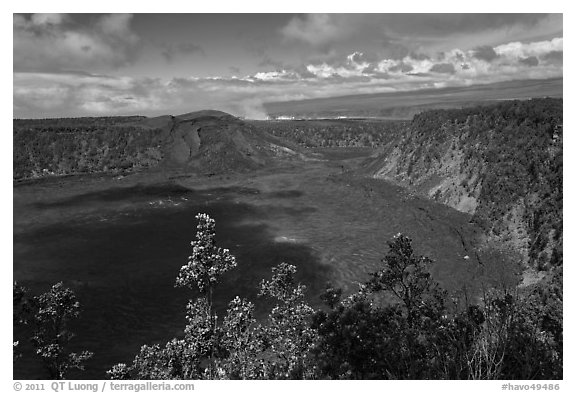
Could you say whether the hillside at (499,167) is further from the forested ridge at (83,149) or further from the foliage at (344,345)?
the forested ridge at (83,149)

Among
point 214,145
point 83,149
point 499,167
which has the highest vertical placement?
point 83,149

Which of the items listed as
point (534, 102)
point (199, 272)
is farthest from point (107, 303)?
point (534, 102)

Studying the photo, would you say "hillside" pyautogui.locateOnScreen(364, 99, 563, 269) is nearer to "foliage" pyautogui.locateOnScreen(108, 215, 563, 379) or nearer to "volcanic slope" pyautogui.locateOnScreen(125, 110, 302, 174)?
"foliage" pyautogui.locateOnScreen(108, 215, 563, 379)

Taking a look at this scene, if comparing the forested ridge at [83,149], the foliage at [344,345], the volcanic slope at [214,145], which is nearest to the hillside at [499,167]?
the foliage at [344,345]

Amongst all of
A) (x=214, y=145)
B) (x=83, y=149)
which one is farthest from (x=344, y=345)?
(x=83, y=149)

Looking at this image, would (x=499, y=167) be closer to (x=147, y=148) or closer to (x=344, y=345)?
(x=344, y=345)

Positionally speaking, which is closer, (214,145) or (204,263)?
(204,263)

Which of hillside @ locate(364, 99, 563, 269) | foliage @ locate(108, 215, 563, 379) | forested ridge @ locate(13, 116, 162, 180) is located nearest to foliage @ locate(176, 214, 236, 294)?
foliage @ locate(108, 215, 563, 379)
